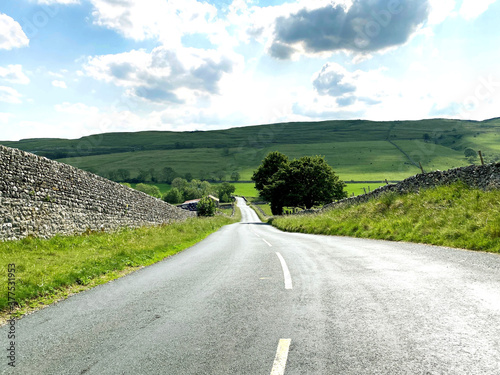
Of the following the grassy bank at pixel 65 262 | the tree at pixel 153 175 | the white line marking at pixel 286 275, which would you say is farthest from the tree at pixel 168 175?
the white line marking at pixel 286 275

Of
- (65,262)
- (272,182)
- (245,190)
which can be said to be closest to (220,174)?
(245,190)

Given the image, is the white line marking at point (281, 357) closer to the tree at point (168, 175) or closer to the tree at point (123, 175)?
the tree at point (123, 175)

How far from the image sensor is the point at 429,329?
3.89 metres

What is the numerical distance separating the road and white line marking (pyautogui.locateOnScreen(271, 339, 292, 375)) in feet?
0.04

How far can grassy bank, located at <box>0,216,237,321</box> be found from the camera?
665cm

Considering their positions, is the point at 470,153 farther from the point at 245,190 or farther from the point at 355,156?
the point at 245,190

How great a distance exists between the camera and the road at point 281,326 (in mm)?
3295

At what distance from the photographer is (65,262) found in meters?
9.70

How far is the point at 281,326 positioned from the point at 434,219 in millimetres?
12159

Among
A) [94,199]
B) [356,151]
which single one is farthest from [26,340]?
[356,151]

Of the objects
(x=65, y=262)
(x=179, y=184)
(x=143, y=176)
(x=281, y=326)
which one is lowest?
(x=65, y=262)

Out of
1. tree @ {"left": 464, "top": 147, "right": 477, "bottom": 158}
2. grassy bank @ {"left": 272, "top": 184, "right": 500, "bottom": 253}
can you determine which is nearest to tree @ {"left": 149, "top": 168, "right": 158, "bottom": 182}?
tree @ {"left": 464, "top": 147, "right": 477, "bottom": 158}

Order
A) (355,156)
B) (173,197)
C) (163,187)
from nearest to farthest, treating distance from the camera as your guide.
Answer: (173,197), (163,187), (355,156)

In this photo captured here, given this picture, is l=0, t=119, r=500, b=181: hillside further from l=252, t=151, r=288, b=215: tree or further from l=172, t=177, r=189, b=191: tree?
l=252, t=151, r=288, b=215: tree
